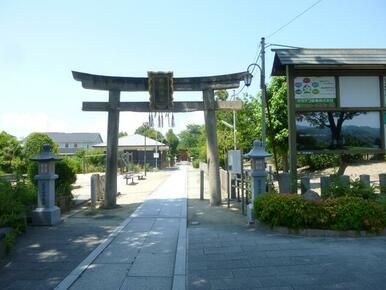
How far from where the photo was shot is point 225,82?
547 inches

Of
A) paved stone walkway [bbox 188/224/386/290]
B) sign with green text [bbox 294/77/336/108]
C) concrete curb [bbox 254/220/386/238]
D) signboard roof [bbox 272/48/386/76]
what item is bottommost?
paved stone walkway [bbox 188/224/386/290]

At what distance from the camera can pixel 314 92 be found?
33.0 feet

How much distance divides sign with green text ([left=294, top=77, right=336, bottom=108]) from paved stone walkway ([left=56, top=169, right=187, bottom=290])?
448 cm

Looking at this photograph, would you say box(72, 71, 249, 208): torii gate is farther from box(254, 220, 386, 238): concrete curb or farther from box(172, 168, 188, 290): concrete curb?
box(254, 220, 386, 238): concrete curb

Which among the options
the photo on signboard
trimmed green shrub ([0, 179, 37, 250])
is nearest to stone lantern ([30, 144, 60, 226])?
trimmed green shrub ([0, 179, 37, 250])

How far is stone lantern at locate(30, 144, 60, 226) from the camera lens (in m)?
9.79

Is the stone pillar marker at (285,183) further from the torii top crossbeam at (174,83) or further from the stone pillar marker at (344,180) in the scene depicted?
the torii top crossbeam at (174,83)

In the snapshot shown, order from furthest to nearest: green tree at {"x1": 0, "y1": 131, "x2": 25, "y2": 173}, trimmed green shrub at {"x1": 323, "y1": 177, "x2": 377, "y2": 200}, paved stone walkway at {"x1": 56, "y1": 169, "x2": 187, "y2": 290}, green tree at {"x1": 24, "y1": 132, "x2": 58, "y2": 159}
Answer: green tree at {"x1": 0, "y1": 131, "x2": 25, "y2": 173} < green tree at {"x1": 24, "y1": 132, "x2": 58, "y2": 159} < trimmed green shrub at {"x1": 323, "y1": 177, "x2": 377, "y2": 200} < paved stone walkway at {"x1": 56, "y1": 169, "x2": 187, "y2": 290}

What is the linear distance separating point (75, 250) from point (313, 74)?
7149 millimetres

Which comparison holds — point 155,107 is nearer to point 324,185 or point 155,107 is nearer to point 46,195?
point 46,195

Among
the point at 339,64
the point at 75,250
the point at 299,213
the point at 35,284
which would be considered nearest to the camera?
the point at 35,284

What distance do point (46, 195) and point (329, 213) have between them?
23.0ft

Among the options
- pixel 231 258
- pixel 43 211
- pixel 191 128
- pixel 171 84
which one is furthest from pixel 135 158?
pixel 191 128

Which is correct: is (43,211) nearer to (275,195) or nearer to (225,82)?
(275,195)
